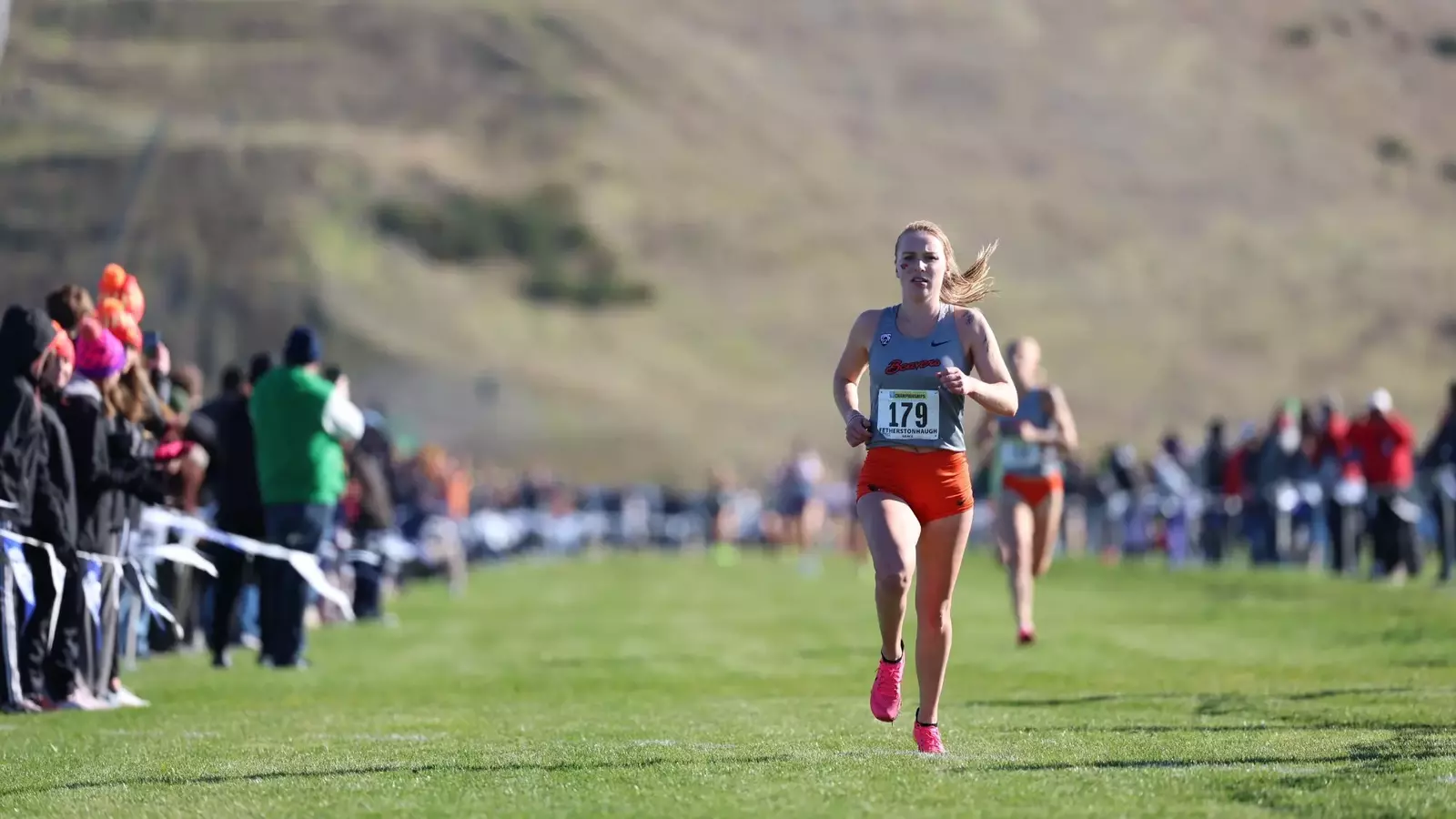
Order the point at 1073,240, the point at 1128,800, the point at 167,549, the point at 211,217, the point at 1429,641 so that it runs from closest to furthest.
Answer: the point at 1128,800 → the point at 167,549 → the point at 1429,641 → the point at 211,217 → the point at 1073,240

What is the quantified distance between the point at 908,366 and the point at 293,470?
352 inches

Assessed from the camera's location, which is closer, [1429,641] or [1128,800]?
[1128,800]

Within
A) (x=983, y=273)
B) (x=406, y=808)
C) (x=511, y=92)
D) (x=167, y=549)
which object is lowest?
(x=406, y=808)

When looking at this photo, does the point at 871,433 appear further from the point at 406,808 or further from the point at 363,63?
the point at 363,63

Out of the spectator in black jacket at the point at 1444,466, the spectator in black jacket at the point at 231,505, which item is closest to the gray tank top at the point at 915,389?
the spectator in black jacket at the point at 231,505

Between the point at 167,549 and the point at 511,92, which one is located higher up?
the point at 511,92

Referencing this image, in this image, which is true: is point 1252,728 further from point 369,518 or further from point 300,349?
point 369,518

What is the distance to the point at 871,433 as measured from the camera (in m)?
11.0

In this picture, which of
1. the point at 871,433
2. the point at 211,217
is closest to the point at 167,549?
the point at 871,433

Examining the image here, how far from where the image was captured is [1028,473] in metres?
18.8

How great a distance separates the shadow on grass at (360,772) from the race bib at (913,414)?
59.4 inches

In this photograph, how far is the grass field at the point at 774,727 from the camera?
9680 millimetres

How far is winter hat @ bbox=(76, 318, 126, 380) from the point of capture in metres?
15.0

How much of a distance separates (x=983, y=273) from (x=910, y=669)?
7237mm
